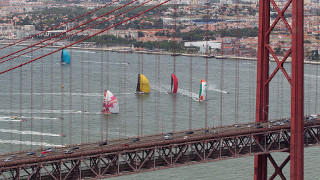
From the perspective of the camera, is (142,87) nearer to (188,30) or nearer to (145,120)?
(145,120)

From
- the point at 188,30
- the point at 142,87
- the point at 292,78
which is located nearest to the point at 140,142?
the point at 292,78

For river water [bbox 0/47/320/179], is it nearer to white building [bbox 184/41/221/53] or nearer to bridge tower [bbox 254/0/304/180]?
bridge tower [bbox 254/0/304/180]

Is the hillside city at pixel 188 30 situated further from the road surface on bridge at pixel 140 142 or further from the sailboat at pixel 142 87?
the road surface on bridge at pixel 140 142

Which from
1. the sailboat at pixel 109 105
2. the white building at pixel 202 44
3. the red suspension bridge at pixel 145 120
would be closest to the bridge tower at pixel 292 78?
the red suspension bridge at pixel 145 120

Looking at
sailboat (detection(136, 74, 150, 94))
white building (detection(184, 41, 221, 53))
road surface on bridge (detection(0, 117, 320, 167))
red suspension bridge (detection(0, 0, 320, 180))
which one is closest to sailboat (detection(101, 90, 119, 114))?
red suspension bridge (detection(0, 0, 320, 180))

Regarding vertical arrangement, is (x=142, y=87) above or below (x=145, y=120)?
above
